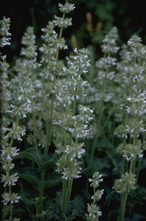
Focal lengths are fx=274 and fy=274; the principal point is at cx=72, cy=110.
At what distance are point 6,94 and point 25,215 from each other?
1546mm

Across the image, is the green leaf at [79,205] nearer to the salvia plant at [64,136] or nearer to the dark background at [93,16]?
the salvia plant at [64,136]

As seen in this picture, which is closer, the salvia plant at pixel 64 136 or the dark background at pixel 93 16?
the salvia plant at pixel 64 136

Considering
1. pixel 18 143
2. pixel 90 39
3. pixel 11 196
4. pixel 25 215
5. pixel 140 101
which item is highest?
pixel 90 39

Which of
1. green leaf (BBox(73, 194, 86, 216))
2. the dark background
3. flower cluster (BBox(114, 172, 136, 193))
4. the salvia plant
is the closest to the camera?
the salvia plant

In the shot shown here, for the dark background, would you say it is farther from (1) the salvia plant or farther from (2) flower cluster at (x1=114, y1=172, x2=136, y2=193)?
(2) flower cluster at (x1=114, y1=172, x2=136, y2=193)

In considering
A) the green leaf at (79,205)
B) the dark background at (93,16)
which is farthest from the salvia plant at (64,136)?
the dark background at (93,16)

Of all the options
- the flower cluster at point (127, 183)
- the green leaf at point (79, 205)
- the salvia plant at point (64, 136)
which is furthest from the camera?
the green leaf at point (79, 205)

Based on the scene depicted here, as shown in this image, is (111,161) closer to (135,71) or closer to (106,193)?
(106,193)

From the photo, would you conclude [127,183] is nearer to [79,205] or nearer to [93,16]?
[79,205]

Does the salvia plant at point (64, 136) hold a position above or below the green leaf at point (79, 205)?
above

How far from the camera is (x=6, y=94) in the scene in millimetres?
3494

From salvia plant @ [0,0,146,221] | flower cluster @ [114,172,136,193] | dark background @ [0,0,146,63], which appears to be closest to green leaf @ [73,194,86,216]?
salvia plant @ [0,0,146,221]

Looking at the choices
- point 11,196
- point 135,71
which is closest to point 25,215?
point 11,196

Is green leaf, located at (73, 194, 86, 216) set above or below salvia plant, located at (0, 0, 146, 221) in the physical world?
below
